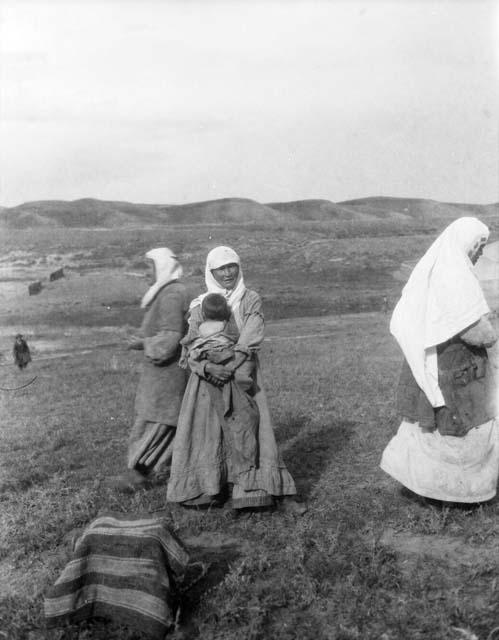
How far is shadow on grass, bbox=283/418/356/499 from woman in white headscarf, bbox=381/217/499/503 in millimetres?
1156

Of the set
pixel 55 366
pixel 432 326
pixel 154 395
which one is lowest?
pixel 55 366

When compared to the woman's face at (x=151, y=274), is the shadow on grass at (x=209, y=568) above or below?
below

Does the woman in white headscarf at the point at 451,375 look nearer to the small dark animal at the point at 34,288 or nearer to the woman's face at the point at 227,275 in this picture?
the woman's face at the point at 227,275

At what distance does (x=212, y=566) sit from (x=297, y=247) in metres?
31.6

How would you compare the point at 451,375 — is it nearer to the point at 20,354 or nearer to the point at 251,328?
the point at 251,328

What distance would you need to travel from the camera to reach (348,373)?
1020 centimetres

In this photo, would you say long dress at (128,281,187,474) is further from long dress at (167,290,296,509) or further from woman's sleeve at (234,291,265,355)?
woman's sleeve at (234,291,265,355)

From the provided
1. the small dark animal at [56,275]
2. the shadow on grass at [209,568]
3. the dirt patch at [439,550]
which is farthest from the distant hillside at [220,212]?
the shadow on grass at [209,568]

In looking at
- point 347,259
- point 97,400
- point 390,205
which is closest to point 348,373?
point 97,400

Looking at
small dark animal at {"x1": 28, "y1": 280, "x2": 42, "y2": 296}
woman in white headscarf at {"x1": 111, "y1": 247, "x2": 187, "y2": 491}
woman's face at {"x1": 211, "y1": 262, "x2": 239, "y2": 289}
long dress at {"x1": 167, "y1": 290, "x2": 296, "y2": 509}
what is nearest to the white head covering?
long dress at {"x1": 167, "y1": 290, "x2": 296, "y2": 509}

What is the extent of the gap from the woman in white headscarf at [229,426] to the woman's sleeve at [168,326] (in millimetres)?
256

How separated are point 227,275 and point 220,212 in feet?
183

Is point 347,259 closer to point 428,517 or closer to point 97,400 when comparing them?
point 97,400

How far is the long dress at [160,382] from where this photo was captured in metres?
5.09
